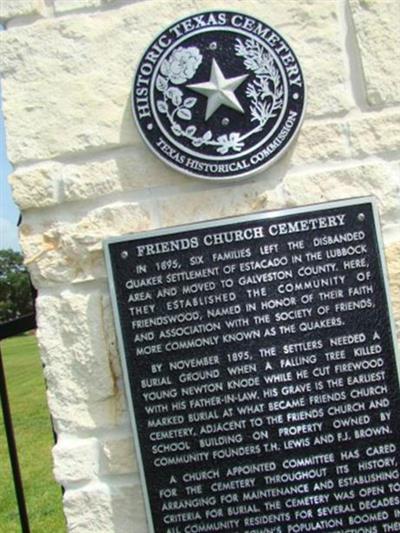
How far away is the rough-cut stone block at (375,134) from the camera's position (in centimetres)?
220

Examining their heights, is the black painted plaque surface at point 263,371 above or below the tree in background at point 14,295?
below

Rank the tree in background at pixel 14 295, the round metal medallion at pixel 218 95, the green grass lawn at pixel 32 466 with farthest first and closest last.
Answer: the tree in background at pixel 14 295 < the green grass lawn at pixel 32 466 < the round metal medallion at pixel 218 95

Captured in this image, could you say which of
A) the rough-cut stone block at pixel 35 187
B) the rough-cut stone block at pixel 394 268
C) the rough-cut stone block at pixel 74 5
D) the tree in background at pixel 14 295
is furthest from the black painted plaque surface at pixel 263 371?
the tree in background at pixel 14 295

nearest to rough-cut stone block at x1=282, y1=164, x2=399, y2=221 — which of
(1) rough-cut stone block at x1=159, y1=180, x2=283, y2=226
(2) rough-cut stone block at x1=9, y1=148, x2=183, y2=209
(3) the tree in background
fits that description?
(1) rough-cut stone block at x1=159, y1=180, x2=283, y2=226

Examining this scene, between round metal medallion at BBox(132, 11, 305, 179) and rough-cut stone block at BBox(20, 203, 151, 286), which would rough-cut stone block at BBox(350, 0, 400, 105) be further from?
rough-cut stone block at BBox(20, 203, 151, 286)

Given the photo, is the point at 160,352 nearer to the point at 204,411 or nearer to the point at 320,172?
the point at 204,411

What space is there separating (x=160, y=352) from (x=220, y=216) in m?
0.49

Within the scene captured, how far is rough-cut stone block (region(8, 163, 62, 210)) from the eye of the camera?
7.42ft

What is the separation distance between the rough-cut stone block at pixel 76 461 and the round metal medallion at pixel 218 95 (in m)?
0.98

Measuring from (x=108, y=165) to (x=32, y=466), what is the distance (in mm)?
4167

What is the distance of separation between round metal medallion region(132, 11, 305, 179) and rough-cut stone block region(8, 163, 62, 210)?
35cm

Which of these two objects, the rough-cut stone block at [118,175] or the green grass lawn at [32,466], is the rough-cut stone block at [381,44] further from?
the green grass lawn at [32,466]

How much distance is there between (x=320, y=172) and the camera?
2.21m

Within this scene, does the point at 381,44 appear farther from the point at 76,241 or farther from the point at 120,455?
the point at 120,455
